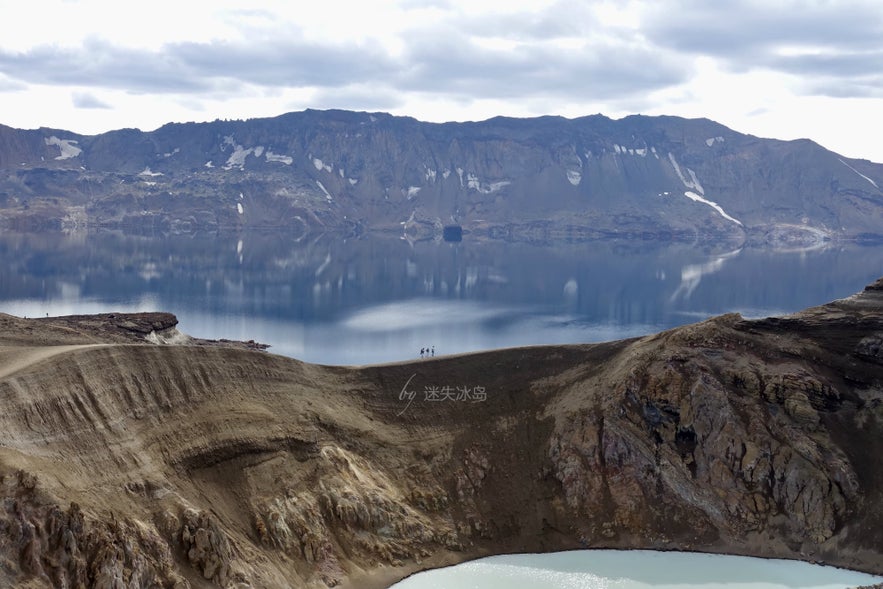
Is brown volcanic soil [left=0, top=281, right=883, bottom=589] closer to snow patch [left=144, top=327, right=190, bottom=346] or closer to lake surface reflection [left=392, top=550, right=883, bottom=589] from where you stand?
lake surface reflection [left=392, top=550, right=883, bottom=589]

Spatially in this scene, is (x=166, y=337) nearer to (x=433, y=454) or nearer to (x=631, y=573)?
(x=433, y=454)

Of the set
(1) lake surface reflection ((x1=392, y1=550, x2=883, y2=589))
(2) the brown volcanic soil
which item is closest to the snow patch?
(2) the brown volcanic soil

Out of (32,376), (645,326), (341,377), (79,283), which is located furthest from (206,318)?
(32,376)

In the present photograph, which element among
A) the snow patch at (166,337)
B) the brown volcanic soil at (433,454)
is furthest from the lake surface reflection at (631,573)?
the snow patch at (166,337)

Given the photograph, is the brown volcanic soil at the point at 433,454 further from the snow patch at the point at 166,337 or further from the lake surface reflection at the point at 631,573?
the snow patch at the point at 166,337

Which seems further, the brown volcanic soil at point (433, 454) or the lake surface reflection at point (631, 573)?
the lake surface reflection at point (631, 573)

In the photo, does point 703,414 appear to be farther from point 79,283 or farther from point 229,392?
point 79,283
